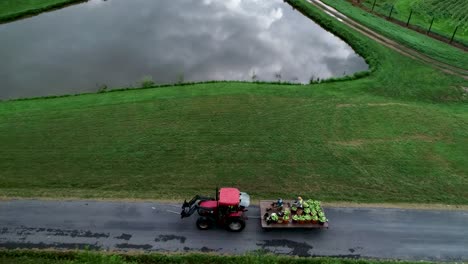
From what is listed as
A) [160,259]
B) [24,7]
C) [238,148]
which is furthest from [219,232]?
[24,7]

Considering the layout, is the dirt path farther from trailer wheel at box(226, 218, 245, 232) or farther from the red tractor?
trailer wheel at box(226, 218, 245, 232)

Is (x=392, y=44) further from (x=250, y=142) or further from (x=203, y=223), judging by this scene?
(x=203, y=223)

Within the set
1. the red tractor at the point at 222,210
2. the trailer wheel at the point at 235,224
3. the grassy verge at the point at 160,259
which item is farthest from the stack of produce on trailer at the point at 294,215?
the grassy verge at the point at 160,259

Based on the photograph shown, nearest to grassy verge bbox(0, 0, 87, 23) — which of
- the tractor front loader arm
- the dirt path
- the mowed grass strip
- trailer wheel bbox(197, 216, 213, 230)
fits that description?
the mowed grass strip

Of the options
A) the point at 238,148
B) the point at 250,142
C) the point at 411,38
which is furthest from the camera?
the point at 411,38

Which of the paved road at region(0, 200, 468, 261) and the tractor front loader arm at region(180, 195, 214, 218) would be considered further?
the tractor front loader arm at region(180, 195, 214, 218)

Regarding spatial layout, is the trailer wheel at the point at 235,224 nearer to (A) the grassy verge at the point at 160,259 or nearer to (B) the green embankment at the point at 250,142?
(A) the grassy verge at the point at 160,259
